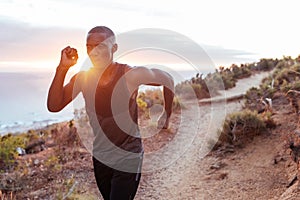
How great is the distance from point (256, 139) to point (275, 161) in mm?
1054

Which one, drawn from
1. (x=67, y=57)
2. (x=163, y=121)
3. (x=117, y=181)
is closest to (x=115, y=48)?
(x=67, y=57)

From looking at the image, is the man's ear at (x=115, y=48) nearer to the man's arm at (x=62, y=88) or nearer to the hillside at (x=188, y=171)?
the man's arm at (x=62, y=88)

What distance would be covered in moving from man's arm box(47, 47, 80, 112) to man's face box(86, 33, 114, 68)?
106 millimetres

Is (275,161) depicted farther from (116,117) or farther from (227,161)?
(116,117)

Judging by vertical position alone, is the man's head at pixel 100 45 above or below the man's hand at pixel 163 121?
above

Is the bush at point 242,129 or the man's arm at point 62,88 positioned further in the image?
the bush at point 242,129

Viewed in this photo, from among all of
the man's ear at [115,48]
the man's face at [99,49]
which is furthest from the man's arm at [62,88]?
the man's ear at [115,48]

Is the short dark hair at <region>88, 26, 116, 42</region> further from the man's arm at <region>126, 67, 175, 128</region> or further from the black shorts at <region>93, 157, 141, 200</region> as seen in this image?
the black shorts at <region>93, 157, 141, 200</region>

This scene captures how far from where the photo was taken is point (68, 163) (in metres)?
5.78

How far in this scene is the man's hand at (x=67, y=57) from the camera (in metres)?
2.31

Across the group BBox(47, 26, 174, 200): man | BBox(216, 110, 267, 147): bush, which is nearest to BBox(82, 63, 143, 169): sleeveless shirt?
BBox(47, 26, 174, 200): man

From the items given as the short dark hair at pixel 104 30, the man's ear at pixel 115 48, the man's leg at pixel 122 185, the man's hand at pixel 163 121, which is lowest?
the man's leg at pixel 122 185

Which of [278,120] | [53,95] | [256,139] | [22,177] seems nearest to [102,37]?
[53,95]

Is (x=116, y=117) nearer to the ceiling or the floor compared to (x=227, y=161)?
nearer to the ceiling
